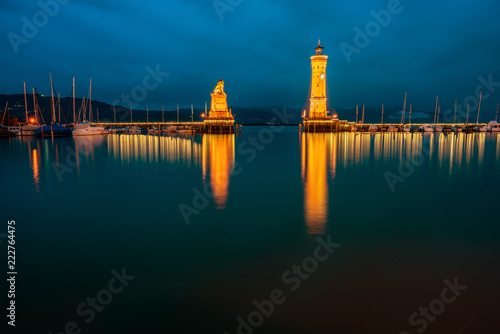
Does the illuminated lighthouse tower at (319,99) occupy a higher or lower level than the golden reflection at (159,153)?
higher

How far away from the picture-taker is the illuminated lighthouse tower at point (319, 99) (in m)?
86.2

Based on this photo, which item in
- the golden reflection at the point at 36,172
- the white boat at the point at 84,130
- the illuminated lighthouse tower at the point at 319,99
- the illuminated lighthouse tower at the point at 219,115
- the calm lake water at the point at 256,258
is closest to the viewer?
the calm lake water at the point at 256,258

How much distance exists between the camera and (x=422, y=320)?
5.04 metres

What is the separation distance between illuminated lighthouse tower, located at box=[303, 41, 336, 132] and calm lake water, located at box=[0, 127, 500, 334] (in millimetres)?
72764

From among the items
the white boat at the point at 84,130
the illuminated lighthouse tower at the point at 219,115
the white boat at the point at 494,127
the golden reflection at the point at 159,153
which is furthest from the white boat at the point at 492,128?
the white boat at the point at 84,130

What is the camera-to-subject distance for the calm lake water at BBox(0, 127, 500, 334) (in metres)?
5.18

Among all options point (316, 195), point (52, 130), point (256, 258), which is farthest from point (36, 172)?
point (52, 130)

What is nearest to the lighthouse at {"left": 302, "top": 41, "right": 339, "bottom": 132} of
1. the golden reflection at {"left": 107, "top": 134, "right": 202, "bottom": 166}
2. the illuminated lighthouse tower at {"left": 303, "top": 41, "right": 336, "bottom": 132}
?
the illuminated lighthouse tower at {"left": 303, "top": 41, "right": 336, "bottom": 132}

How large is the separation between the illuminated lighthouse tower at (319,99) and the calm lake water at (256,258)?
72.8 m

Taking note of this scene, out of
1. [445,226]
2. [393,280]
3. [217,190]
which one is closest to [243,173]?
[217,190]

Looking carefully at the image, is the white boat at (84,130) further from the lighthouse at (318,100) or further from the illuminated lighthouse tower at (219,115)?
the lighthouse at (318,100)

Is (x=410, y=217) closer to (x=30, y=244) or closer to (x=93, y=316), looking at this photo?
(x=93, y=316)

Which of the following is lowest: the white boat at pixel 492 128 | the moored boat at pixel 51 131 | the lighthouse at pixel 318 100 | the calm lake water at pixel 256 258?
the calm lake water at pixel 256 258

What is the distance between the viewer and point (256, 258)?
7262 mm
